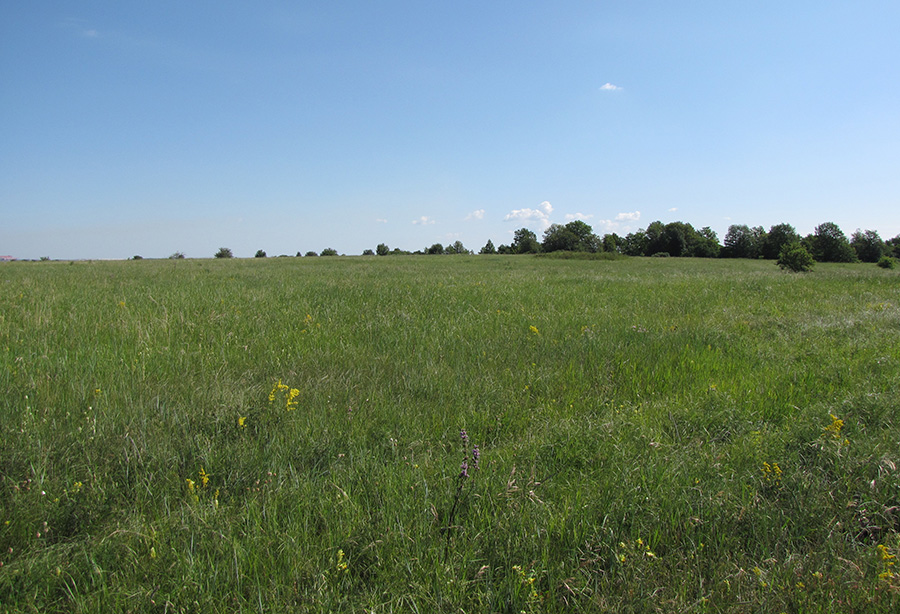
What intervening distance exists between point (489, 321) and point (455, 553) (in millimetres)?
5507

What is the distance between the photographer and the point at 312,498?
238cm

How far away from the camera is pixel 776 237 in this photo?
79875 millimetres

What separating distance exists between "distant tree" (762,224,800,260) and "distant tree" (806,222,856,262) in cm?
321

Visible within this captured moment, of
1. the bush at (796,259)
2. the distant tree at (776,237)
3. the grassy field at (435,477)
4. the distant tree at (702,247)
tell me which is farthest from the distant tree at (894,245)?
the grassy field at (435,477)

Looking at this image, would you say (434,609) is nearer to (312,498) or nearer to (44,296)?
(312,498)

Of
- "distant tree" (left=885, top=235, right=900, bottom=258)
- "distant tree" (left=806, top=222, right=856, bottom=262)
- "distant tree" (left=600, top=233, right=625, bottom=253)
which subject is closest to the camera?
"distant tree" (left=806, top=222, right=856, bottom=262)

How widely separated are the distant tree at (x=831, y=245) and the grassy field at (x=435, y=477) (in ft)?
272

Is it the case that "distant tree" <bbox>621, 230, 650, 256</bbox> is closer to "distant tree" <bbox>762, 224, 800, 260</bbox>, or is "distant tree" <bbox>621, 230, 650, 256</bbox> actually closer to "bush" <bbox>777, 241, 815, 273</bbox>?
"distant tree" <bbox>762, 224, 800, 260</bbox>

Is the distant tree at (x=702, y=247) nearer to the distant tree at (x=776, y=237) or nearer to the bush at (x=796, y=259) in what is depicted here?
the distant tree at (x=776, y=237)

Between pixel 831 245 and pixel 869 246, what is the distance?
14867mm

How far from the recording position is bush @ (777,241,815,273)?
2778 cm

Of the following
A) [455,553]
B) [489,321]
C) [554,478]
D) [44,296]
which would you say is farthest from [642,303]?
[44,296]

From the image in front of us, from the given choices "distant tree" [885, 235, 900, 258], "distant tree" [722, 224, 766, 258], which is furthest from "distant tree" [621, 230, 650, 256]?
"distant tree" [885, 235, 900, 258]

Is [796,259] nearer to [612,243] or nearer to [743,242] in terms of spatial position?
[612,243]
